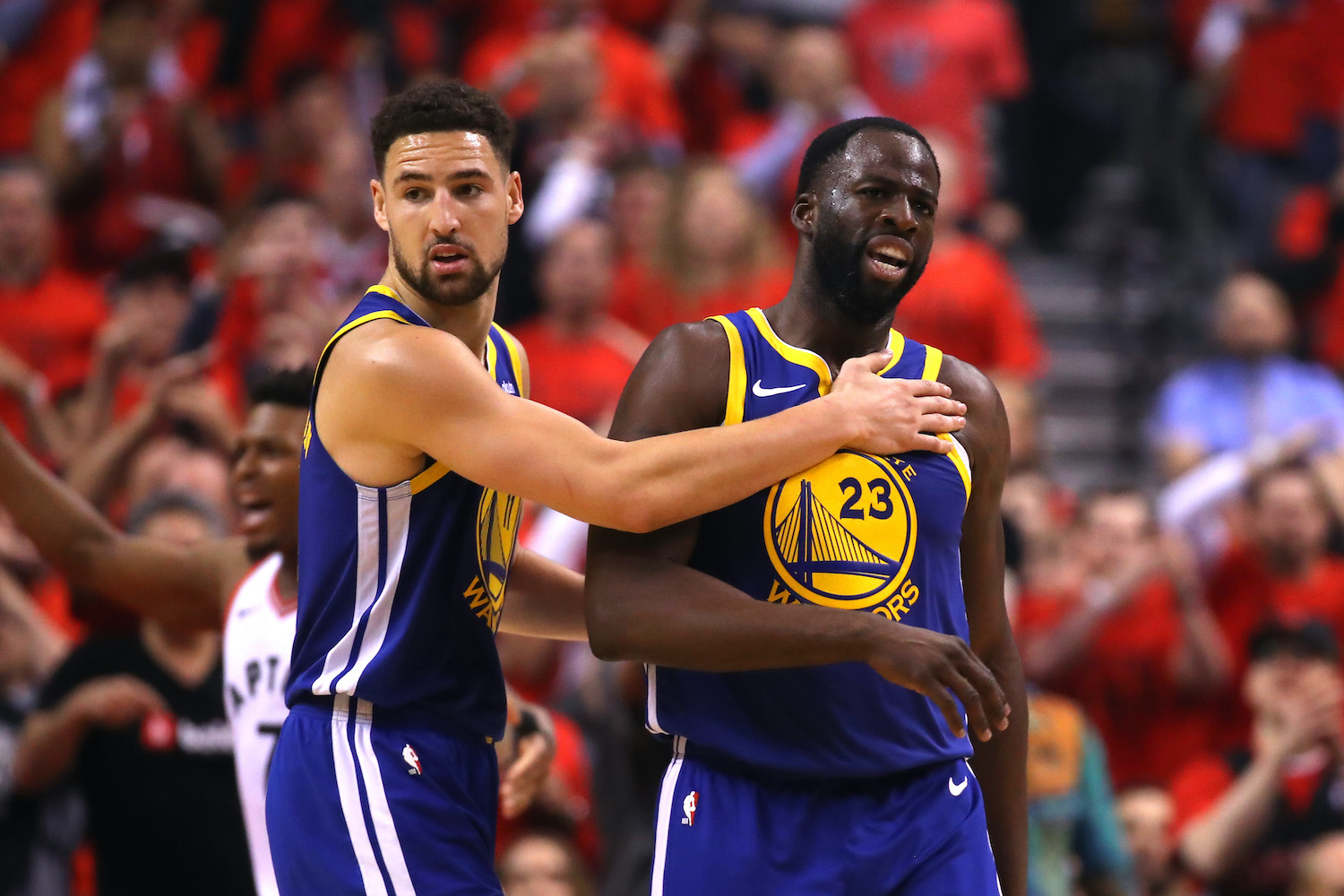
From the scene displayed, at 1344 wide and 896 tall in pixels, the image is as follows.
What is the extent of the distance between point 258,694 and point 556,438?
1526 millimetres

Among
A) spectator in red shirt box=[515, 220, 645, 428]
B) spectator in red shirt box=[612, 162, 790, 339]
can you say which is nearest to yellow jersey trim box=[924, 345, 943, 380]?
spectator in red shirt box=[515, 220, 645, 428]

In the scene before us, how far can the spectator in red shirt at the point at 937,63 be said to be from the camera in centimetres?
1116

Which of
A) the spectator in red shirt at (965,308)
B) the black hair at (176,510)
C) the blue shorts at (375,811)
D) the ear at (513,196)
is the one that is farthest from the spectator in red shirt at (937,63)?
the blue shorts at (375,811)

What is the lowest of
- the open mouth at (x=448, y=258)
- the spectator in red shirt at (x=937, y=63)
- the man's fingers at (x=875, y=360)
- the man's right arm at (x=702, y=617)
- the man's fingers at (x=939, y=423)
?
the man's right arm at (x=702, y=617)

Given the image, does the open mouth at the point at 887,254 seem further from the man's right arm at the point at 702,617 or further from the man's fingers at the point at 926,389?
the man's right arm at the point at 702,617

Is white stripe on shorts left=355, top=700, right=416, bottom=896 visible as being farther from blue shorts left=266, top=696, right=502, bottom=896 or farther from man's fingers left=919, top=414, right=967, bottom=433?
man's fingers left=919, top=414, right=967, bottom=433

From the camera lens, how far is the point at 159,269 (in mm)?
8367

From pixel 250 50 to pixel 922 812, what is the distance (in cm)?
879

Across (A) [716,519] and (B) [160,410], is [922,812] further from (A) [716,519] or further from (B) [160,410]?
(B) [160,410]

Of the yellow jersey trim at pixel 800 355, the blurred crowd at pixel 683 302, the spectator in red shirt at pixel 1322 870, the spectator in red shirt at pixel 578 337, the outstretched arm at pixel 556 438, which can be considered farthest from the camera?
the spectator in red shirt at pixel 578 337

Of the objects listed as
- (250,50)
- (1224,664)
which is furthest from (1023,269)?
(250,50)

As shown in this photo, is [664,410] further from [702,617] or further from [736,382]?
[702,617]

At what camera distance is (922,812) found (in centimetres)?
377

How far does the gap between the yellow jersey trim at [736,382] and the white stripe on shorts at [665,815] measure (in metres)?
0.71
